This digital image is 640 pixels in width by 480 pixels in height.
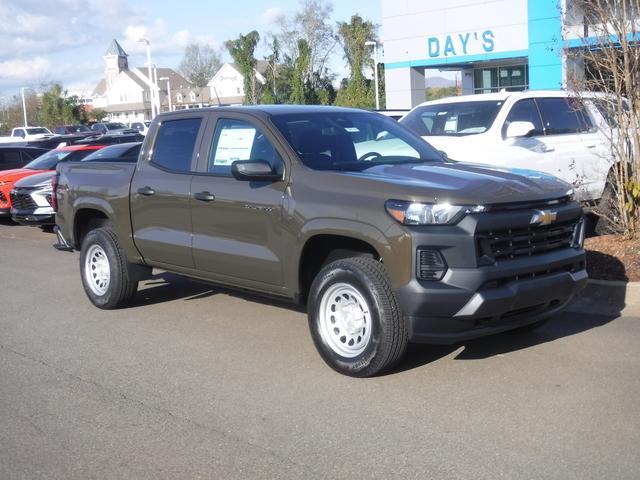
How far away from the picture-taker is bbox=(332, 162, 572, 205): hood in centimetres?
524

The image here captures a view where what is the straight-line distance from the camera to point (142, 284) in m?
9.47

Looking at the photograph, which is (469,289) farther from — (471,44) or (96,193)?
(471,44)

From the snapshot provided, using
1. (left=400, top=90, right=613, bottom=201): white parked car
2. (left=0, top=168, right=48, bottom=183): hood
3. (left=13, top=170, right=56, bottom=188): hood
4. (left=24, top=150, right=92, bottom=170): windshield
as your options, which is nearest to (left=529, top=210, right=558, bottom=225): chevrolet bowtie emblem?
(left=400, top=90, right=613, bottom=201): white parked car

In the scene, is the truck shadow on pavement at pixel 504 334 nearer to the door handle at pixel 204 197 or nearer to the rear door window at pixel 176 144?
the door handle at pixel 204 197

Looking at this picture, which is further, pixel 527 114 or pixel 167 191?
pixel 527 114

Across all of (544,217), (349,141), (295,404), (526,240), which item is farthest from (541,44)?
(295,404)

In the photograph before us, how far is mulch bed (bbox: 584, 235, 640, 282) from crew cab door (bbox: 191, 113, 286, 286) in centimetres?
333

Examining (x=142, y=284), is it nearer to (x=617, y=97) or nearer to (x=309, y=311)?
(x=309, y=311)

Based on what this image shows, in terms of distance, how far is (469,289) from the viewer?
5.09 metres

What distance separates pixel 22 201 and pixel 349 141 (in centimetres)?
990

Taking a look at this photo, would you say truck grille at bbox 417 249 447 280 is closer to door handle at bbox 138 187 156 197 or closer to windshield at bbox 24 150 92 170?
door handle at bbox 138 187 156 197

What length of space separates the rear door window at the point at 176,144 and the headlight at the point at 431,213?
2.54 metres

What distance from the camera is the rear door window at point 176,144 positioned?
281 inches

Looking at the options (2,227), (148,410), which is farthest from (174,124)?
(2,227)
